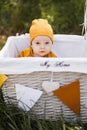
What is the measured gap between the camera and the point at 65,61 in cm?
210

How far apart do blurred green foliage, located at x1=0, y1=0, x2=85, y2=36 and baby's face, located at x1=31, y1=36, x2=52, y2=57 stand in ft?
4.89

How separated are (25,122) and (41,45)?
465mm

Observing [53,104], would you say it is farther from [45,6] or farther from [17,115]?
[45,6]

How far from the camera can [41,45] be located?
249cm

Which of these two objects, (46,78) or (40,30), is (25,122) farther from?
(40,30)

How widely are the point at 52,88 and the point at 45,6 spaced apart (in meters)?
2.07

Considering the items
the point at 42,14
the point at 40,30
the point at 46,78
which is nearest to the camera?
the point at 46,78

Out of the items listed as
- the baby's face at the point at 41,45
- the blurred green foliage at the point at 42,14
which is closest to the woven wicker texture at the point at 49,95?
the baby's face at the point at 41,45

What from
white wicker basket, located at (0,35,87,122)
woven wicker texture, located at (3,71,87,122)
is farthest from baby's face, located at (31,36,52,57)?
woven wicker texture, located at (3,71,87,122)

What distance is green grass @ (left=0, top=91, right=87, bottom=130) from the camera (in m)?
2.23

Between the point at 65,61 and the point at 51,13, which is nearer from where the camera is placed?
the point at 65,61

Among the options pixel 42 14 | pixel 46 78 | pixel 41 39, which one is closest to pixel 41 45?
pixel 41 39

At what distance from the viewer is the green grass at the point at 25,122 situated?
2.23 m

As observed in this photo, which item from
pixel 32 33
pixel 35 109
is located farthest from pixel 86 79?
pixel 32 33
